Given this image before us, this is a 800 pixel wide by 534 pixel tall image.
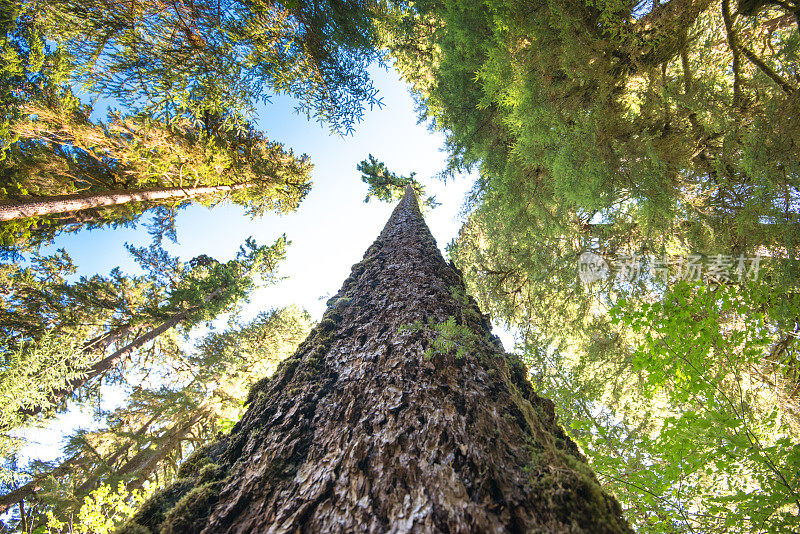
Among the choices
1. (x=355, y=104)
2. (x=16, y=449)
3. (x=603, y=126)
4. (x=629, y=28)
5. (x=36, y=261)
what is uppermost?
(x=355, y=104)

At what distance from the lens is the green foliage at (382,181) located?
1300cm

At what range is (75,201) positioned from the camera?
17.8 ft

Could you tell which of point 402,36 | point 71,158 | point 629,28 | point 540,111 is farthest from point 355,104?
point 71,158

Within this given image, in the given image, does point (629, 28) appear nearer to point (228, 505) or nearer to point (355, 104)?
point (355, 104)

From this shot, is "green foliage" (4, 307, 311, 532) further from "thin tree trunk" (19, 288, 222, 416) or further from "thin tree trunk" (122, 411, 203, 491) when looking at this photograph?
"thin tree trunk" (19, 288, 222, 416)

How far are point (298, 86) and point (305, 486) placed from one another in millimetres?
8045

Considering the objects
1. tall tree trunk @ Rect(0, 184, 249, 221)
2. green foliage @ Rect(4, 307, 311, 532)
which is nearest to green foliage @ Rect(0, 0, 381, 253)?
tall tree trunk @ Rect(0, 184, 249, 221)

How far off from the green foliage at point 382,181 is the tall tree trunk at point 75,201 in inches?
282

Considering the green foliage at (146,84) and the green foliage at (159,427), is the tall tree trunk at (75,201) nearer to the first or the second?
the green foliage at (146,84)

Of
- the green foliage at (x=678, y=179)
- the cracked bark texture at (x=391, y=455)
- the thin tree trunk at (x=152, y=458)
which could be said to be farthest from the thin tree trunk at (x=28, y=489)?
the green foliage at (x=678, y=179)

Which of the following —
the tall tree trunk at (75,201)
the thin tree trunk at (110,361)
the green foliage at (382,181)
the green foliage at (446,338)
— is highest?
the green foliage at (382,181)

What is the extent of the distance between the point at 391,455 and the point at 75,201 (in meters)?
7.48

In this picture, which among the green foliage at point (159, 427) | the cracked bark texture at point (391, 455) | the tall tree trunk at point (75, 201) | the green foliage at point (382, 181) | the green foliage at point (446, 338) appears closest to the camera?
the cracked bark texture at point (391, 455)

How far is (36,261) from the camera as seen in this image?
864 cm
